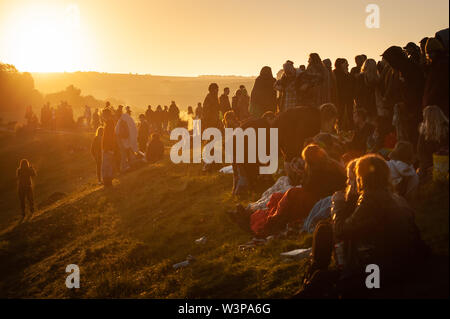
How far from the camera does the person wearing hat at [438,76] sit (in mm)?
8102

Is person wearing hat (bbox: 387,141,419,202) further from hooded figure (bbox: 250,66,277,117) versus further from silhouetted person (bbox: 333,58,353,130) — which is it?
hooded figure (bbox: 250,66,277,117)

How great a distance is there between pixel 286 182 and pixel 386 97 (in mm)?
2928

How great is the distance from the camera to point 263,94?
15.2 m

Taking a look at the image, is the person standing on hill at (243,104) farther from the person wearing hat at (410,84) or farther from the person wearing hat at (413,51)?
the person wearing hat at (410,84)

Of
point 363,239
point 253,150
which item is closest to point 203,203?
A: point 253,150

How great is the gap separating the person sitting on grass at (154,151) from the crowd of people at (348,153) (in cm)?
72

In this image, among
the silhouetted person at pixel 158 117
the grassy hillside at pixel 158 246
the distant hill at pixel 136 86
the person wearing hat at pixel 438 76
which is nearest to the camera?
the grassy hillside at pixel 158 246

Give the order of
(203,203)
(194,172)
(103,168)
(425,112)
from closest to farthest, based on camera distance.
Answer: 1. (425,112)
2. (203,203)
3. (194,172)
4. (103,168)

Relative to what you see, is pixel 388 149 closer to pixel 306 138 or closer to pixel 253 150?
pixel 306 138

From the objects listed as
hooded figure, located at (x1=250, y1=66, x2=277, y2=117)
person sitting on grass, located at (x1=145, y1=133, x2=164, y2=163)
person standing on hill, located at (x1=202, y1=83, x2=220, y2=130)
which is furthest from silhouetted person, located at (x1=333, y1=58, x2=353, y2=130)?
person sitting on grass, located at (x1=145, y1=133, x2=164, y2=163)

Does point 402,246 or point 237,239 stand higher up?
point 402,246

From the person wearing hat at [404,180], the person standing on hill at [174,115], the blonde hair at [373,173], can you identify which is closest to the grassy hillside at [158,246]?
the person wearing hat at [404,180]

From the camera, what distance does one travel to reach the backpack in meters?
18.0

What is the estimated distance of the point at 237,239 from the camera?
9.73 meters
